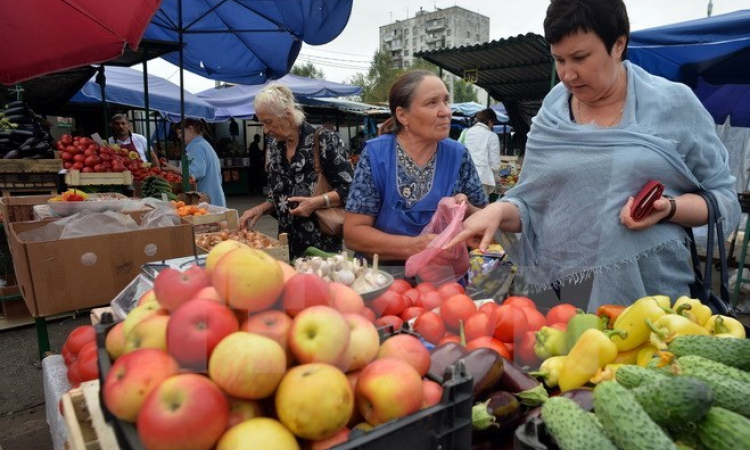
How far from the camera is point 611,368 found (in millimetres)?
1270

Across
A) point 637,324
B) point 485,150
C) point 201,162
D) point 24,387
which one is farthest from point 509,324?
point 485,150

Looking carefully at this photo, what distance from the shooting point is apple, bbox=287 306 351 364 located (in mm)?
938

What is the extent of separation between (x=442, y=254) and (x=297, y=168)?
174 cm

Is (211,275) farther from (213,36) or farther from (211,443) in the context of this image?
(213,36)

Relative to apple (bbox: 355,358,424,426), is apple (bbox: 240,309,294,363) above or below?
above

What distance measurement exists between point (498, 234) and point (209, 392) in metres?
1.64

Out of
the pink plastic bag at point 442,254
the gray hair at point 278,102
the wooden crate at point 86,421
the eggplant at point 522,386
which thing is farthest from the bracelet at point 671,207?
the gray hair at point 278,102

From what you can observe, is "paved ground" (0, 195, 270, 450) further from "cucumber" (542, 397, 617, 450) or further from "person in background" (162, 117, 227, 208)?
"cucumber" (542, 397, 617, 450)

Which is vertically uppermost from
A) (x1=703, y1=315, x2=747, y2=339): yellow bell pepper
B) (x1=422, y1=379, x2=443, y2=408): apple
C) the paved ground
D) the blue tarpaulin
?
the blue tarpaulin

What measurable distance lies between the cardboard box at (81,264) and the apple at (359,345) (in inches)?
98.5

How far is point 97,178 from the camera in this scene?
5051 mm

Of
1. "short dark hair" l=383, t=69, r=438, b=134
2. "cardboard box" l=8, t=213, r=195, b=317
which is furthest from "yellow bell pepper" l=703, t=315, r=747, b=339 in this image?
"cardboard box" l=8, t=213, r=195, b=317

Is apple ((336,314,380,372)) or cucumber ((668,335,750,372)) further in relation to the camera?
cucumber ((668,335,750,372))

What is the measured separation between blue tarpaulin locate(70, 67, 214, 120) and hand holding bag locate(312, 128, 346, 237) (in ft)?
26.5
